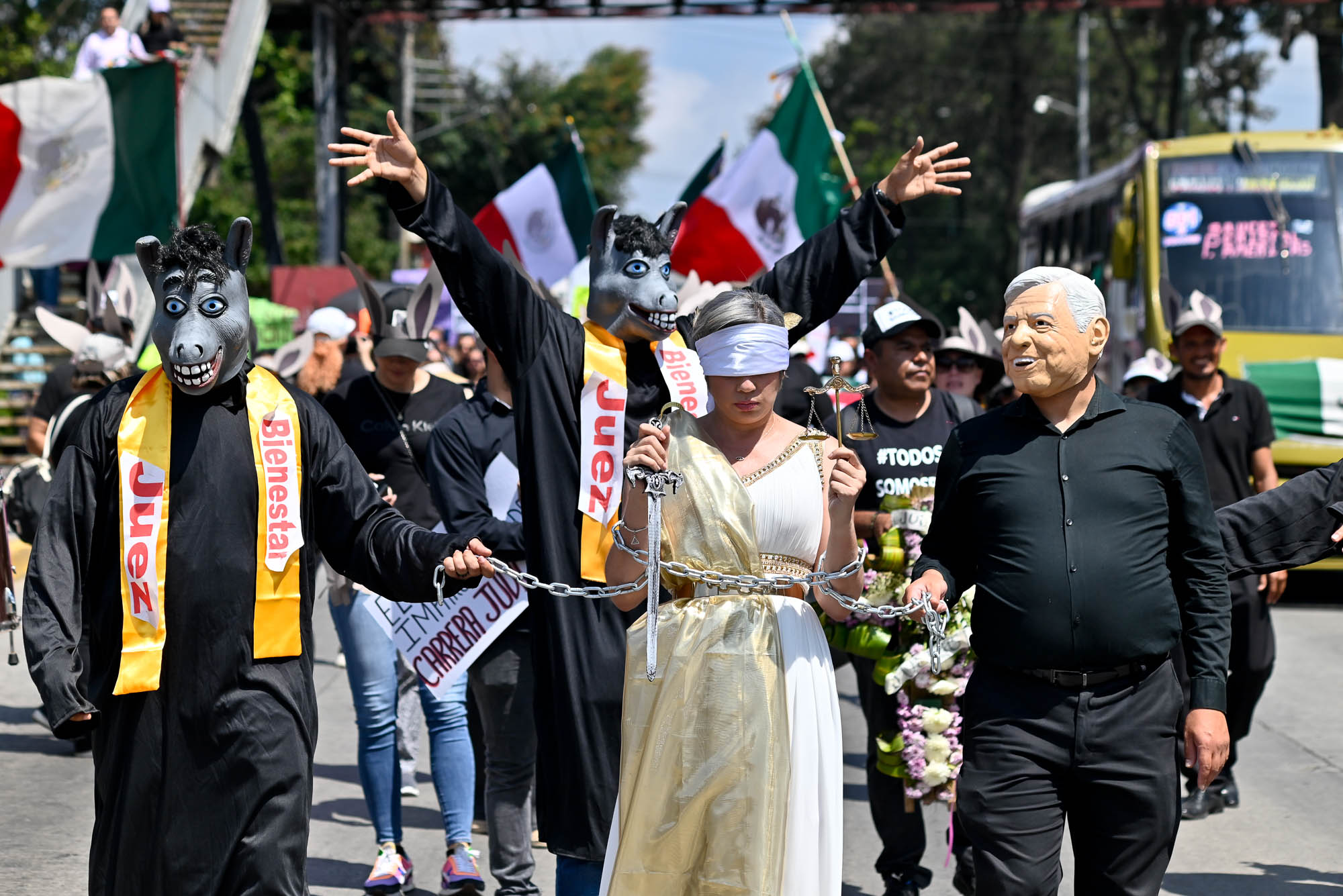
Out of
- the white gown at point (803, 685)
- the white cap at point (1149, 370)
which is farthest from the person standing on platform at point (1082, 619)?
the white cap at point (1149, 370)

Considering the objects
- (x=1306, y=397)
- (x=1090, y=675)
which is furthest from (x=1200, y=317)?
(x=1306, y=397)

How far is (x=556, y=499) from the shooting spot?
498cm

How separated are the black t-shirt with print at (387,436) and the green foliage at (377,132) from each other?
30241mm

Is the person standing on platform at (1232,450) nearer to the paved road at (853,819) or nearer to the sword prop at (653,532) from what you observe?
the paved road at (853,819)

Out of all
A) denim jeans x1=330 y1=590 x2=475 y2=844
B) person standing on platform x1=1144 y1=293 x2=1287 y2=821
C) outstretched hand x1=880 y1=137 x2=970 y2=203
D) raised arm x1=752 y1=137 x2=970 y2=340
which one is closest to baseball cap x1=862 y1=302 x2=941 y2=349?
raised arm x1=752 y1=137 x2=970 y2=340

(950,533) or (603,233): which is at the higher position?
(603,233)

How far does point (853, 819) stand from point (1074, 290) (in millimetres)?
3820

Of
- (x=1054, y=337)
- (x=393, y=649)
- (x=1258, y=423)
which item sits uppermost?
(x=1054, y=337)

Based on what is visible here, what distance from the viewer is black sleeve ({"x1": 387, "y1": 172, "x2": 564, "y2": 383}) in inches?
190

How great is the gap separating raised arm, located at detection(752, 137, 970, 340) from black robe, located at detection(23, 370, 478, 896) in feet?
5.00

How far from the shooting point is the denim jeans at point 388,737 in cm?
634

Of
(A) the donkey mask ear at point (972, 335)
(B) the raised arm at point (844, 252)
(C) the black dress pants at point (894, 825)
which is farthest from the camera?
(A) the donkey mask ear at point (972, 335)

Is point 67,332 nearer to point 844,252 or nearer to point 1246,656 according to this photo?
point 844,252

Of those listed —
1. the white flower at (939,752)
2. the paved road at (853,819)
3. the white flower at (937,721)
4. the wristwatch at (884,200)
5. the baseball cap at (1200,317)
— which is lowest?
the paved road at (853,819)
